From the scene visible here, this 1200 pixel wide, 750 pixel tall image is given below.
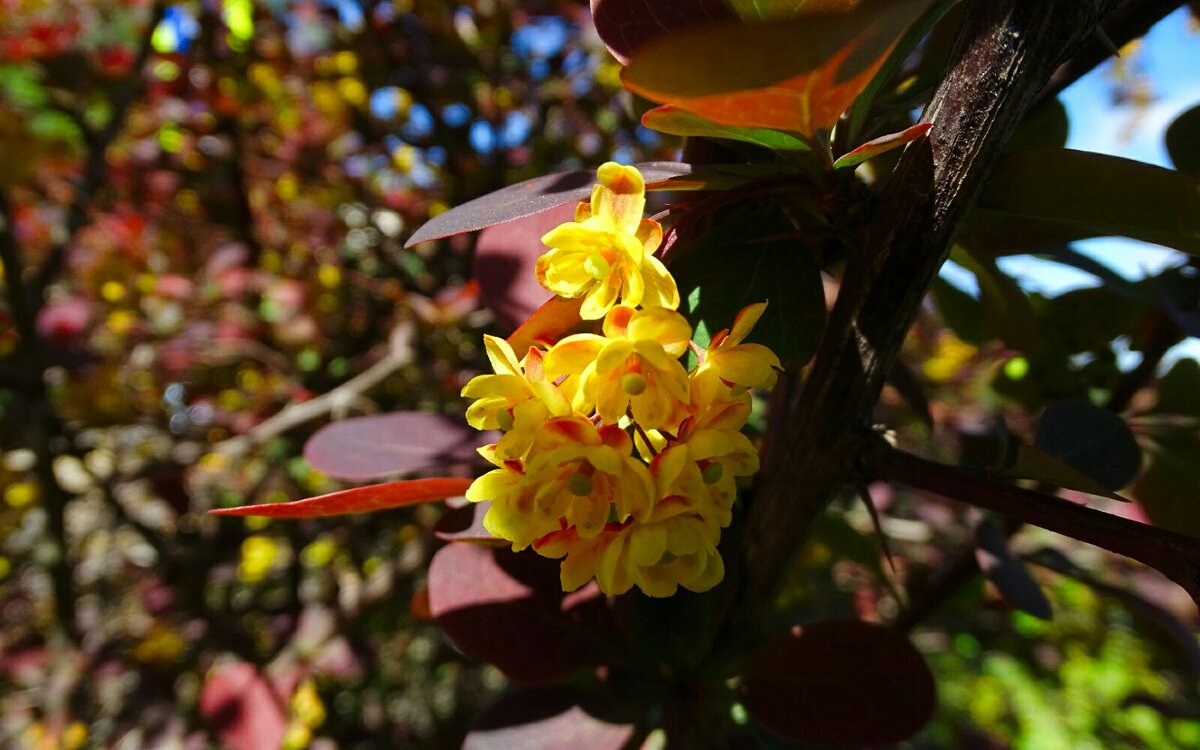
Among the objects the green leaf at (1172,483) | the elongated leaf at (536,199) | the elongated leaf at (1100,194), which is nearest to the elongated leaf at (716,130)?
the elongated leaf at (536,199)

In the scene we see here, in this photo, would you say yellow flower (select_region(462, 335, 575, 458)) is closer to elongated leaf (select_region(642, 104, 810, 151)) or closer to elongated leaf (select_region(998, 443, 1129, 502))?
elongated leaf (select_region(642, 104, 810, 151))

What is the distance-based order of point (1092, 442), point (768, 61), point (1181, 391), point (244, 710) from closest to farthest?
point (768, 61) → point (1092, 442) → point (1181, 391) → point (244, 710)

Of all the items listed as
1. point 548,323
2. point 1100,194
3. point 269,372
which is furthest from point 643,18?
point 269,372

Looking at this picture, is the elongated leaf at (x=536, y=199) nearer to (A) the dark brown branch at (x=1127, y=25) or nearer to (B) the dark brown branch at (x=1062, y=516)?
(B) the dark brown branch at (x=1062, y=516)

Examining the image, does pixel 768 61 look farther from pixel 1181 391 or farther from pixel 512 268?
pixel 1181 391

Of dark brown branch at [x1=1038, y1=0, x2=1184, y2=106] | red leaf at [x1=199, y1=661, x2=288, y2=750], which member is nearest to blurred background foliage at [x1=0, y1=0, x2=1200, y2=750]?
red leaf at [x1=199, y1=661, x2=288, y2=750]
